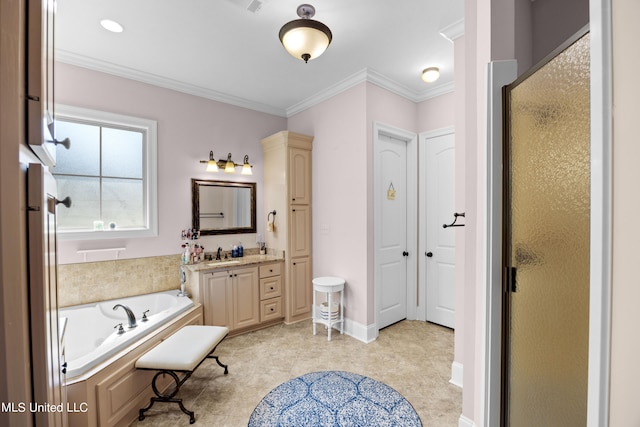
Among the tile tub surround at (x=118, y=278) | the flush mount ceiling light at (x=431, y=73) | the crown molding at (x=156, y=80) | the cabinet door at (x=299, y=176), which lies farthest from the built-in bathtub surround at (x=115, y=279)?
the flush mount ceiling light at (x=431, y=73)

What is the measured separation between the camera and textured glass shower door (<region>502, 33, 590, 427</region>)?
0.80m

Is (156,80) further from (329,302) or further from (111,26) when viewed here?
(329,302)

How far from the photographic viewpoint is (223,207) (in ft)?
11.8

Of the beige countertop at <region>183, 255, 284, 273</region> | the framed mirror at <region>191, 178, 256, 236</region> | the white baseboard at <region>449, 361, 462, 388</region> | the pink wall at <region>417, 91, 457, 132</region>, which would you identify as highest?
the pink wall at <region>417, 91, 457, 132</region>

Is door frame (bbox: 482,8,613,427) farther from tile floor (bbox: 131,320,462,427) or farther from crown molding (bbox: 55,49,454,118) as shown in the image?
crown molding (bbox: 55,49,454,118)

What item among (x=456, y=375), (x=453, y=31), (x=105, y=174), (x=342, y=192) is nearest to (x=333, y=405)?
(x=456, y=375)

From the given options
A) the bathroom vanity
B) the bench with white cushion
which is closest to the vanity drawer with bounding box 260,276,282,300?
the bathroom vanity

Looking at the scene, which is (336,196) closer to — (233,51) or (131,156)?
(233,51)

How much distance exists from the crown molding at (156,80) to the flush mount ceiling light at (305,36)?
186cm

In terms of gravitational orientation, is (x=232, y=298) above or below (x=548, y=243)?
below

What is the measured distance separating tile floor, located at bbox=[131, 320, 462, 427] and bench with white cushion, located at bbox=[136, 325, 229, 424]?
130 millimetres

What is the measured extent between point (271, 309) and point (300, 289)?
0.45m

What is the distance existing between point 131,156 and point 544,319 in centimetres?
371

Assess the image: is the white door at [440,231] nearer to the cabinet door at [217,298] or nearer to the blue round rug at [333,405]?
the blue round rug at [333,405]
